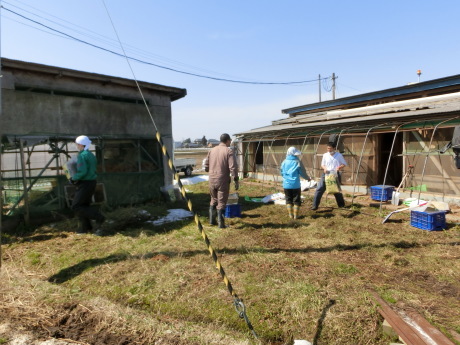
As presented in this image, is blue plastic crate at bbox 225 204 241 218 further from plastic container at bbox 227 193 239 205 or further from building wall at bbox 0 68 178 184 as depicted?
building wall at bbox 0 68 178 184

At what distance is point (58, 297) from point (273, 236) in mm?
3776

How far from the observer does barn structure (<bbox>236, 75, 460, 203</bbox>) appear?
27.8ft

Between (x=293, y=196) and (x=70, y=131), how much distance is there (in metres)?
6.19

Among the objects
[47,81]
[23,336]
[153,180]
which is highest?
[47,81]

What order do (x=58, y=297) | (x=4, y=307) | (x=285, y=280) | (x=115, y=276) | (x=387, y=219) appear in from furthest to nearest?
(x=387, y=219), (x=115, y=276), (x=285, y=280), (x=58, y=297), (x=4, y=307)

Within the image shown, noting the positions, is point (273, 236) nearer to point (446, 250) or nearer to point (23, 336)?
point (446, 250)

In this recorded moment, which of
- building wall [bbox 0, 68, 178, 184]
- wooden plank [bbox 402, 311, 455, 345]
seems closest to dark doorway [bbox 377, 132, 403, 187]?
building wall [bbox 0, 68, 178, 184]

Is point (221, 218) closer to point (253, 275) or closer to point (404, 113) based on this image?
point (253, 275)

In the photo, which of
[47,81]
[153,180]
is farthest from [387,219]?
[47,81]

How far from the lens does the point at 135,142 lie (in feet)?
30.9

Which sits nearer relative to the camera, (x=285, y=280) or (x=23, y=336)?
(x=23, y=336)

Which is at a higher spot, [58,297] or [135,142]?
[135,142]

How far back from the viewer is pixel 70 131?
26.4 ft

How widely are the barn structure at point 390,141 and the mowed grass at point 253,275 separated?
116 inches
